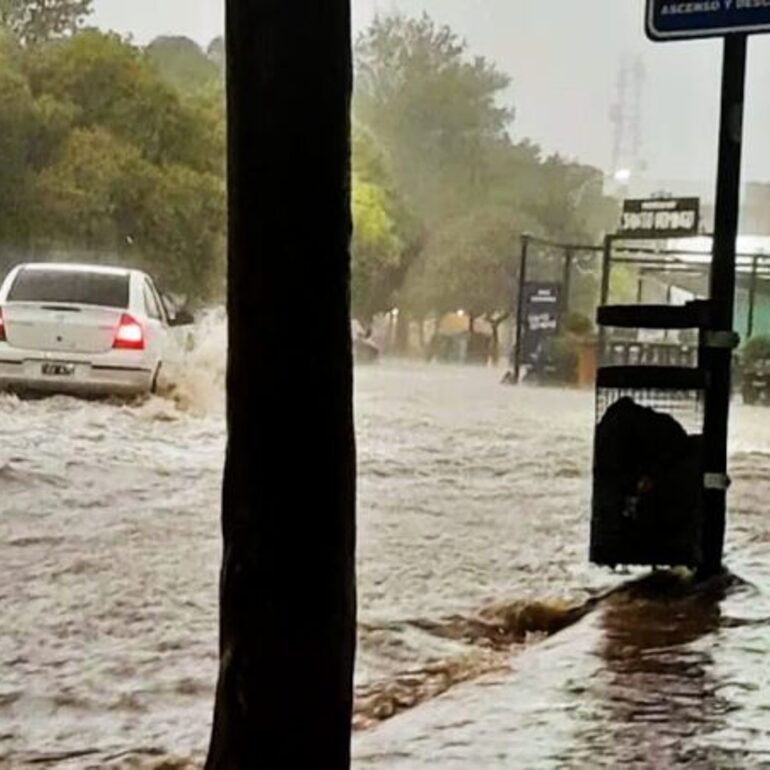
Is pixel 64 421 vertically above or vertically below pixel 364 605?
above

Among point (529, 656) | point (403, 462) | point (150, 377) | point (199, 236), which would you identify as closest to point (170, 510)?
point (150, 377)

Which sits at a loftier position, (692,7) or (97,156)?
(692,7)

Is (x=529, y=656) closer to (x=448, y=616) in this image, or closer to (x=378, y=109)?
(x=448, y=616)

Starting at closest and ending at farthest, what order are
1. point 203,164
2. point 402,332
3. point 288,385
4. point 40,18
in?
point 288,385
point 203,164
point 402,332
point 40,18

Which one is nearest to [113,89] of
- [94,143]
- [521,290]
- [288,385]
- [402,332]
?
[94,143]

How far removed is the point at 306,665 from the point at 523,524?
334 cm

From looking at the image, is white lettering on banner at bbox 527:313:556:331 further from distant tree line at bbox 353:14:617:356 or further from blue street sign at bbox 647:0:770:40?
blue street sign at bbox 647:0:770:40

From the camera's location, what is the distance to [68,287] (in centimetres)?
473

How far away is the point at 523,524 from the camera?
502cm

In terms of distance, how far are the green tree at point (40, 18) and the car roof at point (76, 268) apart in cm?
65

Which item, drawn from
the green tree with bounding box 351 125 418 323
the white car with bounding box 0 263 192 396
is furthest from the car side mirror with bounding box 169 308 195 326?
the green tree with bounding box 351 125 418 323

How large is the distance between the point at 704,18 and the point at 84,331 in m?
2.20

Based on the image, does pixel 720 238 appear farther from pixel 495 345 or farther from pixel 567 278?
pixel 495 345

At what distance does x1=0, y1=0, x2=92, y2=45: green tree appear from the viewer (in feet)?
14.5
